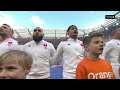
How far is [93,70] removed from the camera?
0.99 metres

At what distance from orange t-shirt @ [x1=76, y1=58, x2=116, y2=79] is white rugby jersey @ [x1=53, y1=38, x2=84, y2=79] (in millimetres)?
617

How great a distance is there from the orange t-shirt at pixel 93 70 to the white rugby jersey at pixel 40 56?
2.25 feet

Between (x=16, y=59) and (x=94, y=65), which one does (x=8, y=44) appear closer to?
(x=94, y=65)

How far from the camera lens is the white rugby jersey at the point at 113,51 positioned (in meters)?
1.74

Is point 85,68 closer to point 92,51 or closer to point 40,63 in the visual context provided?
point 92,51

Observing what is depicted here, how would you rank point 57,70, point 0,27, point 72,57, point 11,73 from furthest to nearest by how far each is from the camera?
point 57,70, point 72,57, point 0,27, point 11,73

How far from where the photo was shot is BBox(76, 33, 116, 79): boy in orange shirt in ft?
3.12

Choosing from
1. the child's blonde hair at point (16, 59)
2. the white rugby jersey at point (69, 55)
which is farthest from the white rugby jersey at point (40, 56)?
the child's blonde hair at point (16, 59)

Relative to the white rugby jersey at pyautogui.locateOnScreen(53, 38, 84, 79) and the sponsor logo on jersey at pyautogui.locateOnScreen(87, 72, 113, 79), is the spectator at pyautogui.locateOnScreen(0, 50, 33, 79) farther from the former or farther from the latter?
the white rugby jersey at pyautogui.locateOnScreen(53, 38, 84, 79)
